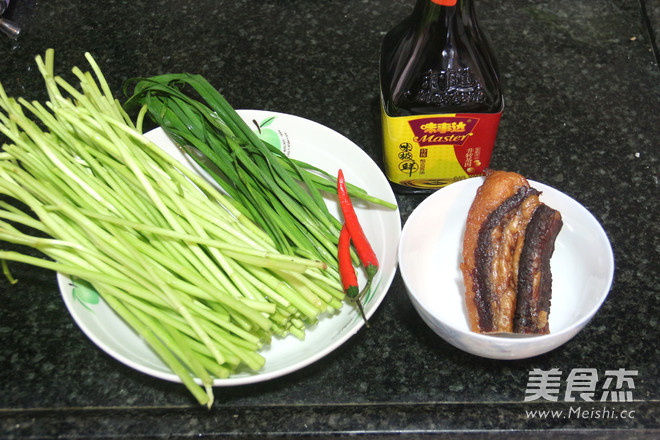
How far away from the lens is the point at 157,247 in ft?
3.38

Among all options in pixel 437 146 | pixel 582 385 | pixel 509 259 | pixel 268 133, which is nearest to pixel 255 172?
pixel 268 133

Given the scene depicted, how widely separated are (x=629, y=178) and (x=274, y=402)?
901 mm

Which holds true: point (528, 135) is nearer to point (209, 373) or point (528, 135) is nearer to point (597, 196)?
point (597, 196)

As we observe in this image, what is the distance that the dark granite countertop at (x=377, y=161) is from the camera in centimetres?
99

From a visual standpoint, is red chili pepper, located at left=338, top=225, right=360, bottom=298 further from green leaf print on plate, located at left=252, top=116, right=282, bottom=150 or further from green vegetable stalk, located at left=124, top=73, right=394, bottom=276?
green leaf print on plate, located at left=252, top=116, right=282, bottom=150

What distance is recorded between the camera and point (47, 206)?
3.24 feet

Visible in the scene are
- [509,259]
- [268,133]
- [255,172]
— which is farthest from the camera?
[268,133]

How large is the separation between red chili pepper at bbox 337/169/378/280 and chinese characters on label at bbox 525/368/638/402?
0.33m

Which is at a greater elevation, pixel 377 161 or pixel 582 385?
pixel 377 161

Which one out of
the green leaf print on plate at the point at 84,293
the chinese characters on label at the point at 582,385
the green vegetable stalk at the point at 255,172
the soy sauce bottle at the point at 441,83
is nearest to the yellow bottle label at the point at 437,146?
the soy sauce bottle at the point at 441,83

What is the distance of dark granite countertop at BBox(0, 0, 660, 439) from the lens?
99 cm

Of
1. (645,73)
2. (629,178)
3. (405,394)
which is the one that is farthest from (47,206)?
(645,73)

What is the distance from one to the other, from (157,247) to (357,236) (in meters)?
0.35

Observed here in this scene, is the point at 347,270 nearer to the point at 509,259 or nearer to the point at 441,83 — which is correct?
the point at 509,259
